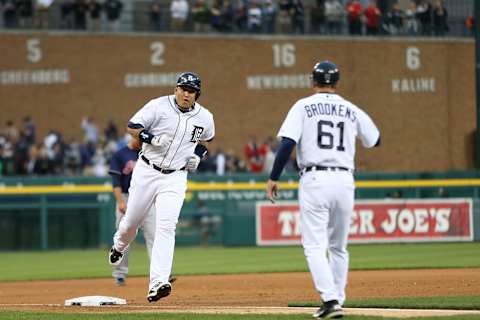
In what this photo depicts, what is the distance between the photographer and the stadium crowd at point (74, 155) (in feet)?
93.3

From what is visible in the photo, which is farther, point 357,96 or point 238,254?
point 357,96

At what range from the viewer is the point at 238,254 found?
22766 millimetres

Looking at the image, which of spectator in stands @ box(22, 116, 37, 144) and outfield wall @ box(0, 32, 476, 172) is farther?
outfield wall @ box(0, 32, 476, 172)

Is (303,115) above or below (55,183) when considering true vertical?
above

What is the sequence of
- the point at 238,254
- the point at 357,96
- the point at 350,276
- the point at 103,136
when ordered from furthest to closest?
1. the point at 357,96
2. the point at 103,136
3. the point at 238,254
4. the point at 350,276

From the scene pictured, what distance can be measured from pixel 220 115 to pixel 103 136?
4.71m

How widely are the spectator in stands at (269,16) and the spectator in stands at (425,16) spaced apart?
4252 mm

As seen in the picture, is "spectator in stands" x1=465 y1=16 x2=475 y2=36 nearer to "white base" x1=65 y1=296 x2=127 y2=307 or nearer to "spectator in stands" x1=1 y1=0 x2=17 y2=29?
"spectator in stands" x1=1 y1=0 x2=17 y2=29

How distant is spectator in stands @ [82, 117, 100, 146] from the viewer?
32.1 meters

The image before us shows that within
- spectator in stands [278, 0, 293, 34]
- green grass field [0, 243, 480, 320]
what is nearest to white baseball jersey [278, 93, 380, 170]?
green grass field [0, 243, 480, 320]

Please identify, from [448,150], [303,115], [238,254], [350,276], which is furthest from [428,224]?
[303,115]

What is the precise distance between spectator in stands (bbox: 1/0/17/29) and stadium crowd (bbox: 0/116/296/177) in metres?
2.86

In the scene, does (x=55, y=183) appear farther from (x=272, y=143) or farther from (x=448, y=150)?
(x=448, y=150)

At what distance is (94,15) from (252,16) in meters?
4.66
